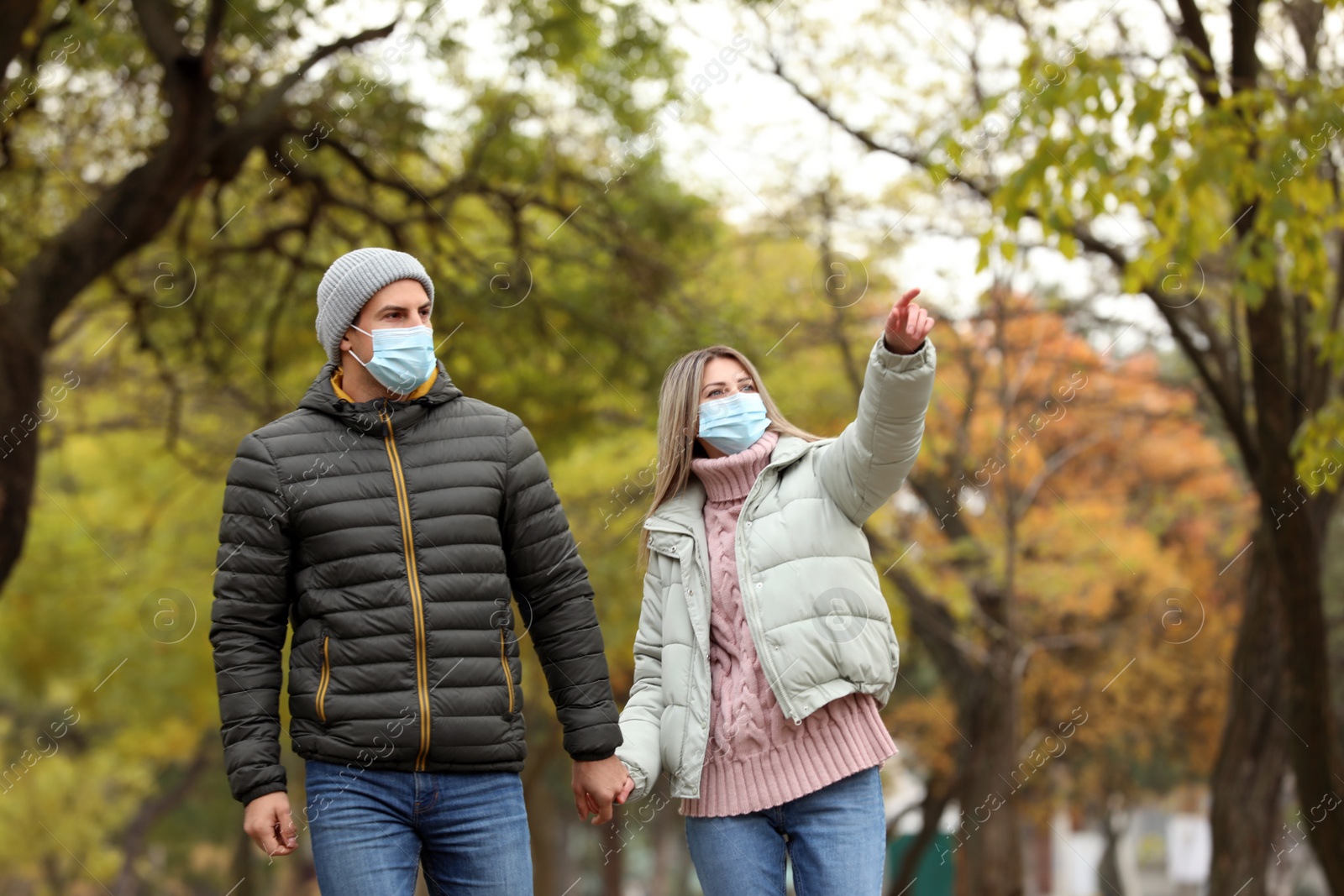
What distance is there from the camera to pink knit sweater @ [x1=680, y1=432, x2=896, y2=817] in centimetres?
342

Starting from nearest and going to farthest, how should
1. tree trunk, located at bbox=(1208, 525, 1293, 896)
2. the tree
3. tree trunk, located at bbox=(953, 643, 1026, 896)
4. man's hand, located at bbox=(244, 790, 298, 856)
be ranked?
man's hand, located at bbox=(244, 790, 298, 856)
the tree
tree trunk, located at bbox=(1208, 525, 1293, 896)
tree trunk, located at bbox=(953, 643, 1026, 896)

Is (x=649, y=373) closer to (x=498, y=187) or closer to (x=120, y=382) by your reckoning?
(x=498, y=187)

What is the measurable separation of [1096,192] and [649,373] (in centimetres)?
573

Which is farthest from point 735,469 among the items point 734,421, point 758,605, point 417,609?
point 417,609

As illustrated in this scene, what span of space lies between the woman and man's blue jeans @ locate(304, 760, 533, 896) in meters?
0.35

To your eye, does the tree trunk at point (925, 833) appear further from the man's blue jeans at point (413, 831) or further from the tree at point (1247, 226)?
the man's blue jeans at point (413, 831)

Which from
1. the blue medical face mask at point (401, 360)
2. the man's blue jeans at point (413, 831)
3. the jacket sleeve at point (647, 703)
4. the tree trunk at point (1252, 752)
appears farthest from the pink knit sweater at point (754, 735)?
the tree trunk at point (1252, 752)

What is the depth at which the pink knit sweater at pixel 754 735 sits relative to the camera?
3.42m

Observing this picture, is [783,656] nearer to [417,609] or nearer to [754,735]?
[754,735]

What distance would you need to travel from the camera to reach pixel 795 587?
3.48 m

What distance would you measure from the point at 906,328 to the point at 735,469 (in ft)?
2.22

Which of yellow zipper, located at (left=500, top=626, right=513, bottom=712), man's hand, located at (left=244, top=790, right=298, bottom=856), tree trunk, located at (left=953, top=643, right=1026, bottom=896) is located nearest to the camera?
man's hand, located at (left=244, top=790, right=298, bottom=856)

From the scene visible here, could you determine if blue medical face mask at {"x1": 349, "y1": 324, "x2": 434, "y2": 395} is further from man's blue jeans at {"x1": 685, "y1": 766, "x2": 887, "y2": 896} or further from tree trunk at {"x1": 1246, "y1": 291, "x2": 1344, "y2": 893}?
tree trunk at {"x1": 1246, "y1": 291, "x2": 1344, "y2": 893}

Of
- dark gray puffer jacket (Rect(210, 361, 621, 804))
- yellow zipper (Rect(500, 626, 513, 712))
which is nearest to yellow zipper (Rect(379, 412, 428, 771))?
dark gray puffer jacket (Rect(210, 361, 621, 804))
